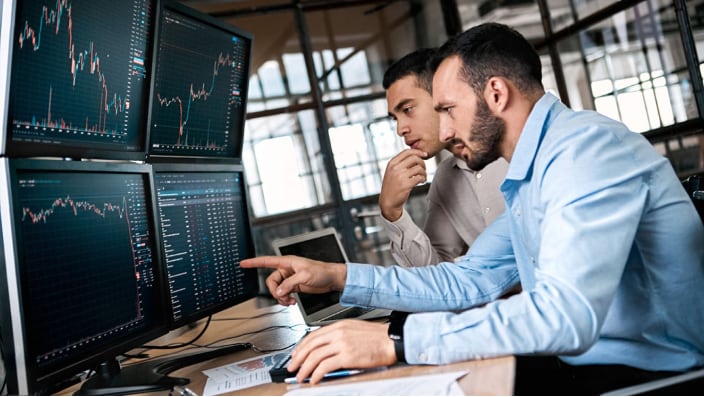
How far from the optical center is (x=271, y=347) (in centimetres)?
152

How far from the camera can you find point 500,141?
1352 millimetres

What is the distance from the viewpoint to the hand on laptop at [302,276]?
1.40 meters

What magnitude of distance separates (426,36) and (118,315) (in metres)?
4.11

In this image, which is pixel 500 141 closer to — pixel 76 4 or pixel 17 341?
pixel 76 4

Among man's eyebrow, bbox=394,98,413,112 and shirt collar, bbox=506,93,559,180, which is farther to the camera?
man's eyebrow, bbox=394,98,413,112

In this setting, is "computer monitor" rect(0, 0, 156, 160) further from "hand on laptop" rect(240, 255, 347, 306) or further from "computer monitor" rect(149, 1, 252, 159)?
"hand on laptop" rect(240, 255, 347, 306)

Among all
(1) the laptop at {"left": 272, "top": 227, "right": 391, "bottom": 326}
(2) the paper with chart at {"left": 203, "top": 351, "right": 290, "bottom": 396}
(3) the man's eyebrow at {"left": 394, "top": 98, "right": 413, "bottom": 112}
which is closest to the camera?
(2) the paper with chart at {"left": 203, "top": 351, "right": 290, "bottom": 396}

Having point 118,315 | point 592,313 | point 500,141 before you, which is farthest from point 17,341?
point 500,141

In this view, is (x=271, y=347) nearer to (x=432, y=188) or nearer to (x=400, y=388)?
(x=400, y=388)

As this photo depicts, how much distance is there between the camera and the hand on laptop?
140 centimetres

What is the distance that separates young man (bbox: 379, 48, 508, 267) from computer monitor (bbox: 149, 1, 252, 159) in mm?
666

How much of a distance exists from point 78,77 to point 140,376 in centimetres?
58

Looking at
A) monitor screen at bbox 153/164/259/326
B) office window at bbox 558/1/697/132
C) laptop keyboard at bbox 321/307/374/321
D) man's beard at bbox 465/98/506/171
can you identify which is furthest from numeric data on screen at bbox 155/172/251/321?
office window at bbox 558/1/697/132

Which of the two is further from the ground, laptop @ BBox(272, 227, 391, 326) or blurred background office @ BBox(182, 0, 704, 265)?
blurred background office @ BBox(182, 0, 704, 265)
